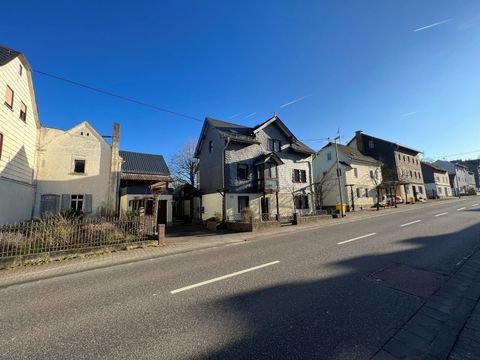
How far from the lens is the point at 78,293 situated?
5621 mm

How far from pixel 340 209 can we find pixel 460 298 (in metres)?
19.7

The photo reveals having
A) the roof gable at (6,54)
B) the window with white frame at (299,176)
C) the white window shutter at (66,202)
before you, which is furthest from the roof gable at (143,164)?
the window with white frame at (299,176)

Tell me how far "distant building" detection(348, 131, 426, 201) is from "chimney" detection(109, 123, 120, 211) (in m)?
39.2

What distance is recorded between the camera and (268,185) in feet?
76.5

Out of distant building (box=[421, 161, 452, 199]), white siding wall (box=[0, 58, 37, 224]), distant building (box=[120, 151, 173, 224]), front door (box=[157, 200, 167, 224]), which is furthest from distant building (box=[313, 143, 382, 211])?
white siding wall (box=[0, 58, 37, 224])

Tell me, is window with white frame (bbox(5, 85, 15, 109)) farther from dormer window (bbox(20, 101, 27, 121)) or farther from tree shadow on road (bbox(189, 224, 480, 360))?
tree shadow on road (bbox(189, 224, 480, 360))

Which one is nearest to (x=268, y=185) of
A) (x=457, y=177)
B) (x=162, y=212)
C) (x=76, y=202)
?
(x=162, y=212)

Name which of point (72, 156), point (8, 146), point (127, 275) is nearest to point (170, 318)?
point (127, 275)

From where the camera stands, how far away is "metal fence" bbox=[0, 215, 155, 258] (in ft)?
29.2

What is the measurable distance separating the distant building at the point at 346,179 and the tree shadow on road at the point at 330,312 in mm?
26941

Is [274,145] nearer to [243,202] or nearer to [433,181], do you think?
[243,202]

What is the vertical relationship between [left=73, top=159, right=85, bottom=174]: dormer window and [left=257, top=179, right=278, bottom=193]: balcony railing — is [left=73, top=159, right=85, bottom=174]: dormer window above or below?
above

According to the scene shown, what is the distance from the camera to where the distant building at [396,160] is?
4216 centimetres

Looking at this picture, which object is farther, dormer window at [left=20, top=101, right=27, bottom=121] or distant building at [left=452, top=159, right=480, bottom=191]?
distant building at [left=452, top=159, right=480, bottom=191]
